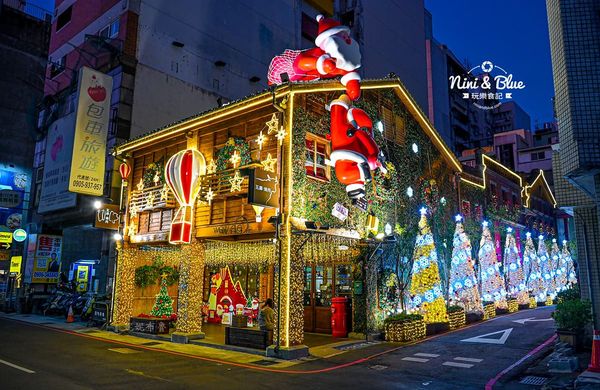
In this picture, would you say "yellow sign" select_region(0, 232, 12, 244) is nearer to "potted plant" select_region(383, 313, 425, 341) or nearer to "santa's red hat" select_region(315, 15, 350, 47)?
"potted plant" select_region(383, 313, 425, 341)

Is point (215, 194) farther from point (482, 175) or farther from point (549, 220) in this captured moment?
point (549, 220)

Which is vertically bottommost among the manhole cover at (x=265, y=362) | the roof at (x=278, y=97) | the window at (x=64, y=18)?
the manhole cover at (x=265, y=362)

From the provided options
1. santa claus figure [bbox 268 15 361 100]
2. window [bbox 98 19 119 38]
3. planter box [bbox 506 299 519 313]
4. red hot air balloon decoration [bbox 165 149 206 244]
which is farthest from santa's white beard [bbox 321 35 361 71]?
window [bbox 98 19 119 38]

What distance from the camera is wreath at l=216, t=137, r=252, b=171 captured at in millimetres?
15516

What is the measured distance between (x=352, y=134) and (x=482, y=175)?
17.6 meters

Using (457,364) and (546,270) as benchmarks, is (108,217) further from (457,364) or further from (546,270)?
(546,270)

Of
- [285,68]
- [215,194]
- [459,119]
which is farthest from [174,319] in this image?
[459,119]

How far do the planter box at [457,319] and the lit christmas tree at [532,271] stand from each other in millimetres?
11536

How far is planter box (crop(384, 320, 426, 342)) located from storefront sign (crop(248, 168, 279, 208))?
21.7 feet

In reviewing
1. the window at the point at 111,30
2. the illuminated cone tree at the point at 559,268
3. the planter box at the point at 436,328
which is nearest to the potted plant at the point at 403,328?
the planter box at the point at 436,328

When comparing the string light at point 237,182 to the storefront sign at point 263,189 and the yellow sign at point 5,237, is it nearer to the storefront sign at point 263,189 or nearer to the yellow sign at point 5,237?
the storefront sign at point 263,189

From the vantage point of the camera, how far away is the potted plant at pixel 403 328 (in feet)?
52.7

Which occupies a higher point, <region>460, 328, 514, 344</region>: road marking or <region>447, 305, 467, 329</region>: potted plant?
<region>447, 305, 467, 329</region>: potted plant

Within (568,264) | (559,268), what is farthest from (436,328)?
(568,264)
